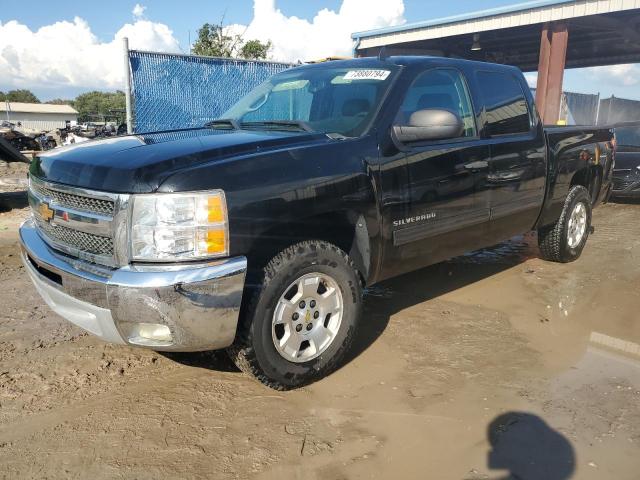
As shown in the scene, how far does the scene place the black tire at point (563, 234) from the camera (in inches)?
218

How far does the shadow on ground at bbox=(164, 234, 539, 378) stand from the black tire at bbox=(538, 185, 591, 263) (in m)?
0.37

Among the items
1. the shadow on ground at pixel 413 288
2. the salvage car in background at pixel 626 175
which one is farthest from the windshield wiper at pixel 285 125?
the salvage car in background at pixel 626 175

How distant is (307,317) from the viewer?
3.06 metres

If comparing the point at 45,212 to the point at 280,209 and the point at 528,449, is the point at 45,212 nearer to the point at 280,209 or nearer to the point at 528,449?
the point at 280,209

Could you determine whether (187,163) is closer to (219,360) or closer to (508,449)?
(219,360)

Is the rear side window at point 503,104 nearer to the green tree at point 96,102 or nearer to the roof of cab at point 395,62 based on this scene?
the roof of cab at point 395,62

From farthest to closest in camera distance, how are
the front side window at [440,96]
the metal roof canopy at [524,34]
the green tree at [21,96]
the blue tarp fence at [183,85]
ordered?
the green tree at [21,96], the metal roof canopy at [524,34], the blue tarp fence at [183,85], the front side window at [440,96]

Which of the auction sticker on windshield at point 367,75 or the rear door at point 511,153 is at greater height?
the auction sticker on windshield at point 367,75

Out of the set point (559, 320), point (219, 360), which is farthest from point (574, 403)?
point (219, 360)

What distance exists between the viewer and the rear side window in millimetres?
4312

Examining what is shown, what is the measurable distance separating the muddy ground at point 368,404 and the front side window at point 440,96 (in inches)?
62.1

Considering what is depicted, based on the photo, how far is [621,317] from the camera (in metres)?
4.38

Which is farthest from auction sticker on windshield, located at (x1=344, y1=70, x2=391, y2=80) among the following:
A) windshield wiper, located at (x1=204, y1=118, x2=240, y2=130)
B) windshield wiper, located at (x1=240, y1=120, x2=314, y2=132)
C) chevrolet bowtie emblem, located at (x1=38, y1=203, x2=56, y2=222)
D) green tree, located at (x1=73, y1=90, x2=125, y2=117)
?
green tree, located at (x1=73, y1=90, x2=125, y2=117)

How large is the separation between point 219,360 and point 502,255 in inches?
158
